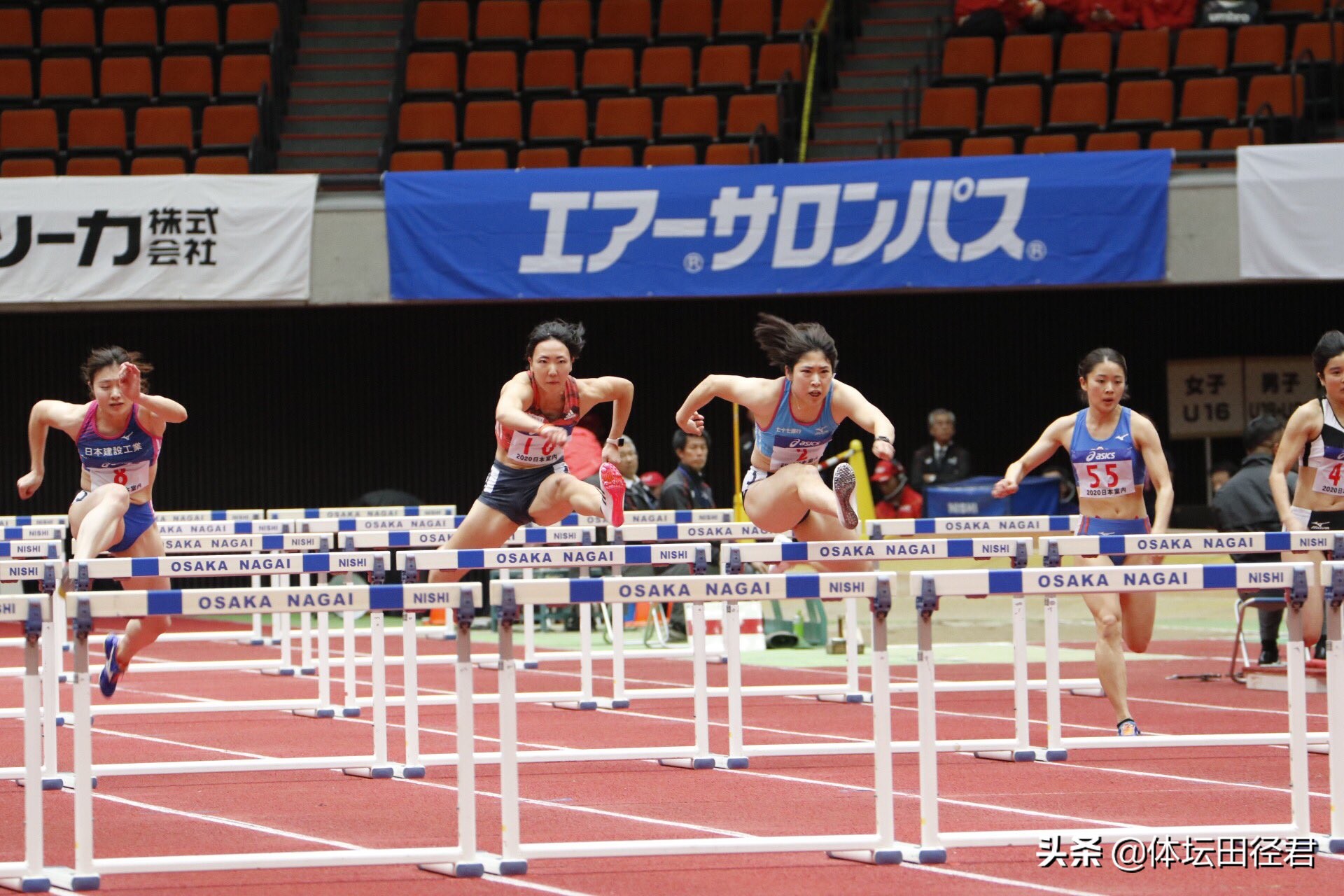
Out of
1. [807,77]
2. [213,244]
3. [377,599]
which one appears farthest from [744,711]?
[807,77]

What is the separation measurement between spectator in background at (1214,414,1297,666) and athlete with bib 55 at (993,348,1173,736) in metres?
2.97

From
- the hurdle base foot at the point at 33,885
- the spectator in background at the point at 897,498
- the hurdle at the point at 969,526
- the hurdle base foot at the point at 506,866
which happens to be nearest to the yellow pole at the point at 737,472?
the spectator in background at the point at 897,498

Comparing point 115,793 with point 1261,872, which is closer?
point 1261,872

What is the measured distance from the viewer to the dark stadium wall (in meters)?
19.8

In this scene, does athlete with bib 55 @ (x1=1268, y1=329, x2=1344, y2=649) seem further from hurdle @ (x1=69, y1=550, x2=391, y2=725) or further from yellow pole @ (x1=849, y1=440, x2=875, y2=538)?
yellow pole @ (x1=849, y1=440, x2=875, y2=538)

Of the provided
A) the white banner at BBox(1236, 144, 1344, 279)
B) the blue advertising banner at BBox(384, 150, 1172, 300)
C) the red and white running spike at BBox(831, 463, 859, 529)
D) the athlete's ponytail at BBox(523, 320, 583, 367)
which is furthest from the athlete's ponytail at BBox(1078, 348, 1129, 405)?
the white banner at BBox(1236, 144, 1344, 279)

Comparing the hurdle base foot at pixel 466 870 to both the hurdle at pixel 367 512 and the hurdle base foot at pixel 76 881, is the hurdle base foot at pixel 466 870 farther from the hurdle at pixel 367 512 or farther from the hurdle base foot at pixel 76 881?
the hurdle at pixel 367 512

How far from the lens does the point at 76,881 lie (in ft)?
17.9

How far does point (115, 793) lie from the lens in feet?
25.0

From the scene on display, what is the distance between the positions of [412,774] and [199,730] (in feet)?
8.39

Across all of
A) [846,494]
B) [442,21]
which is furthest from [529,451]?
[442,21]

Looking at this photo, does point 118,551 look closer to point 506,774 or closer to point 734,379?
point 734,379

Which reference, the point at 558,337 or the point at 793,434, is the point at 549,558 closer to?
the point at 558,337

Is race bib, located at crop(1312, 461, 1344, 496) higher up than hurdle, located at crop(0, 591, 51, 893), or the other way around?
race bib, located at crop(1312, 461, 1344, 496)
